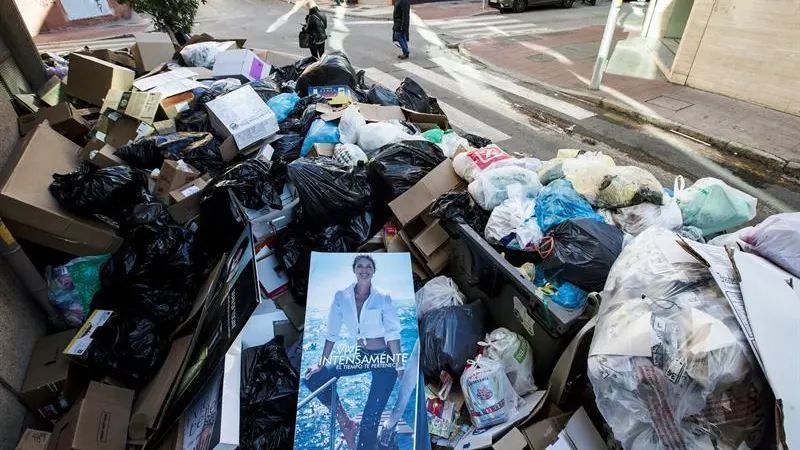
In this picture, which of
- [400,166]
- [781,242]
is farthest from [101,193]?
[781,242]

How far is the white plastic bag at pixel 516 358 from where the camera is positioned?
2.00 metres

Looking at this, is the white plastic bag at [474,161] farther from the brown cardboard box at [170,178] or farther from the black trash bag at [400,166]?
the brown cardboard box at [170,178]

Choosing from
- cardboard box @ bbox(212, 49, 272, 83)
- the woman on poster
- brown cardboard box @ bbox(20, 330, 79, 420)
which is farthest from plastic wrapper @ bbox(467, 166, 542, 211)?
cardboard box @ bbox(212, 49, 272, 83)

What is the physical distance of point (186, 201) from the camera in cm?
287

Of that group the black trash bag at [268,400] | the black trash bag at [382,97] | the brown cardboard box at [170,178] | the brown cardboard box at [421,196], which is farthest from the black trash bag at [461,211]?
the black trash bag at [382,97]

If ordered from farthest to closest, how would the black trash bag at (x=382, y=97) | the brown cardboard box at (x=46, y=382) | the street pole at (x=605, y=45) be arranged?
the street pole at (x=605, y=45), the black trash bag at (x=382, y=97), the brown cardboard box at (x=46, y=382)

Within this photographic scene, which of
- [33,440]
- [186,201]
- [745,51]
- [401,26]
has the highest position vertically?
[745,51]

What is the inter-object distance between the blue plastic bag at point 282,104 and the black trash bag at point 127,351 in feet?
7.00

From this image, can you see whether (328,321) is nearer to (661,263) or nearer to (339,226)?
(339,226)

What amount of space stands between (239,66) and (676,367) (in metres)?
4.88

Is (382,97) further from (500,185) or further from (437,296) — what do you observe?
(437,296)

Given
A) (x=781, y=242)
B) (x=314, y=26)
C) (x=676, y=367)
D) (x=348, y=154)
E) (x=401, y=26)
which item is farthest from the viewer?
(x=401, y=26)

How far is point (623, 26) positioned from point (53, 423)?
13.3m

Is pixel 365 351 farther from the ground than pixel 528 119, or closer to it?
farther from the ground
